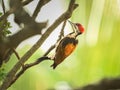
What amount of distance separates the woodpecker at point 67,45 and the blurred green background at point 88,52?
18mm

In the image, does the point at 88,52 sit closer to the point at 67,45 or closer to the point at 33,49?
the point at 67,45

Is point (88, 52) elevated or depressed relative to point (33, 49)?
depressed

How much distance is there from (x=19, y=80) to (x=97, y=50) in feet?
0.97

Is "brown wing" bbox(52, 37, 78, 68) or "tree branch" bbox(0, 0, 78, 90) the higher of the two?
"tree branch" bbox(0, 0, 78, 90)

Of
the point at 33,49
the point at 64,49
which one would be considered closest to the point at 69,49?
the point at 64,49

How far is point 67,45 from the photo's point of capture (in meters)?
0.95

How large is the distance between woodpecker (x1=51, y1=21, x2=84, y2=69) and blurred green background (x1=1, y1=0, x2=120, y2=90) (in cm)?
→ 2

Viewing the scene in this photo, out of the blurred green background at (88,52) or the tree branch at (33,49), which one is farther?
the blurred green background at (88,52)

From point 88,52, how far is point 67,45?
0.31ft

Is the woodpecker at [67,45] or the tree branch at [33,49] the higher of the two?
the tree branch at [33,49]

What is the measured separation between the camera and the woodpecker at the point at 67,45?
3.11 ft

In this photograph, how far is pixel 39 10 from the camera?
3.23ft

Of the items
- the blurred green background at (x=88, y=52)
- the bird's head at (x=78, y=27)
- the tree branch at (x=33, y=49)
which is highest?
the tree branch at (x=33, y=49)

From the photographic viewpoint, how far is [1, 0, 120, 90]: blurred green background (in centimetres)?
98
